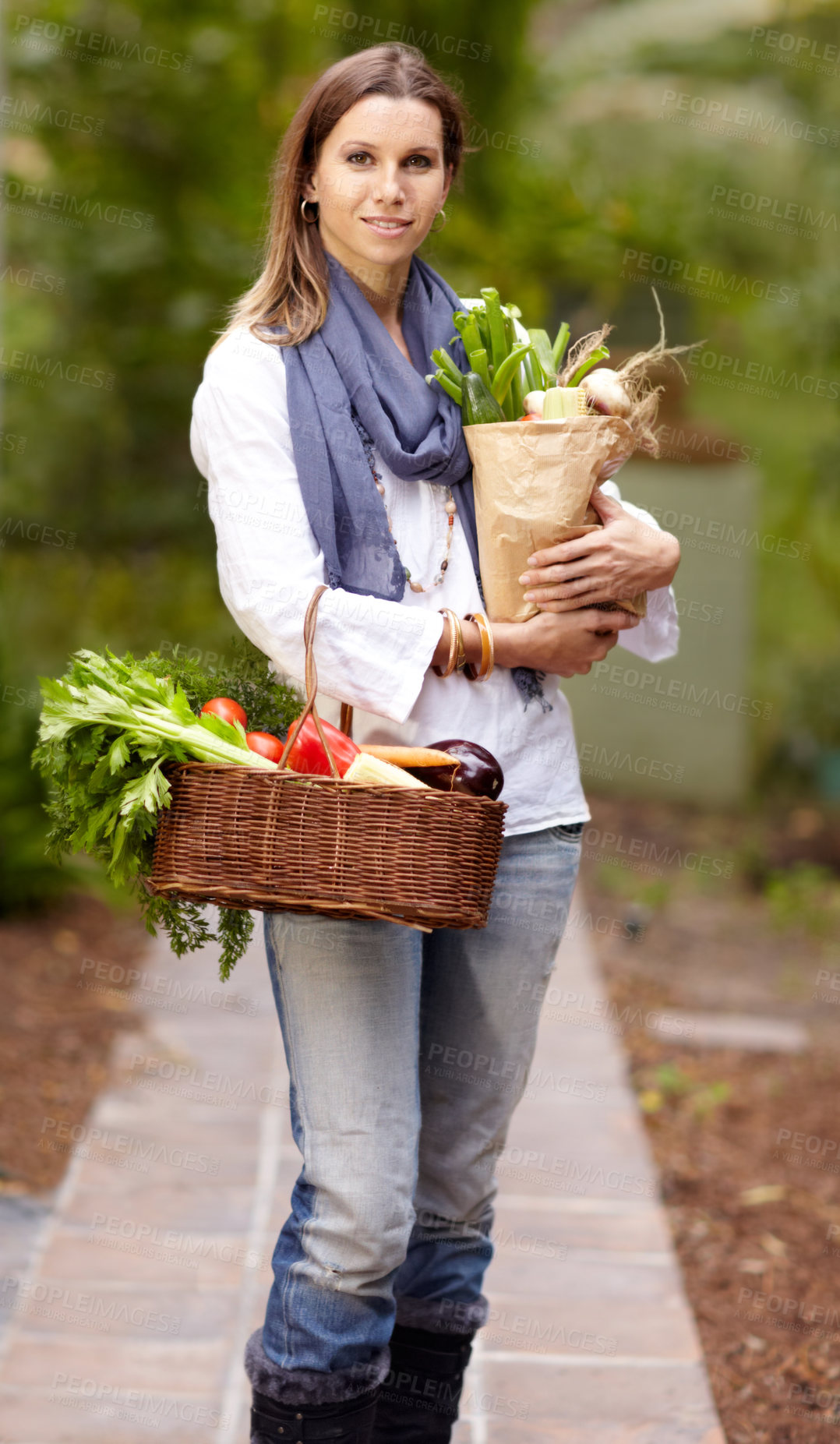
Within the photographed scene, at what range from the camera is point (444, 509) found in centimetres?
231

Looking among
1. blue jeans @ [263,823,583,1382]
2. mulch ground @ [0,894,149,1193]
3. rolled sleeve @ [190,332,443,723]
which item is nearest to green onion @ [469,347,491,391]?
rolled sleeve @ [190,332,443,723]

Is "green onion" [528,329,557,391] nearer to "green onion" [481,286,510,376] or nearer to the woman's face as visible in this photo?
"green onion" [481,286,510,376]

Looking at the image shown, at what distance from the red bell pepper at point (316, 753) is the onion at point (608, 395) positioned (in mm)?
650

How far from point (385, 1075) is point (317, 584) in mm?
697

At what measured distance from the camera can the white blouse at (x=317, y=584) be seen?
208 cm

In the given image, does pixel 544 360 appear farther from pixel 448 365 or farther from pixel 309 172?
pixel 309 172

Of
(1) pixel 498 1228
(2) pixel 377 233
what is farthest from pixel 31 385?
(2) pixel 377 233

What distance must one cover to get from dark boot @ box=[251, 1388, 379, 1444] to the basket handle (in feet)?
2.97

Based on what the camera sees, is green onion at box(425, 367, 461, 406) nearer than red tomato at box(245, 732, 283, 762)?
No

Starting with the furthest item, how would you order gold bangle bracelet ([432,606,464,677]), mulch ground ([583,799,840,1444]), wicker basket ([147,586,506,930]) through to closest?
mulch ground ([583,799,840,1444])
gold bangle bracelet ([432,606,464,677])
wicker basket ([147,586,506,930])

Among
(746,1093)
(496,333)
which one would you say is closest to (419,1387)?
(496,333)

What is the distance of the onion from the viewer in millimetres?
2258

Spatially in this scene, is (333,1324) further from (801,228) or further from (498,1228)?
(801,228)

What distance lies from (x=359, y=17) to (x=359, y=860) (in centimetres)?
826
